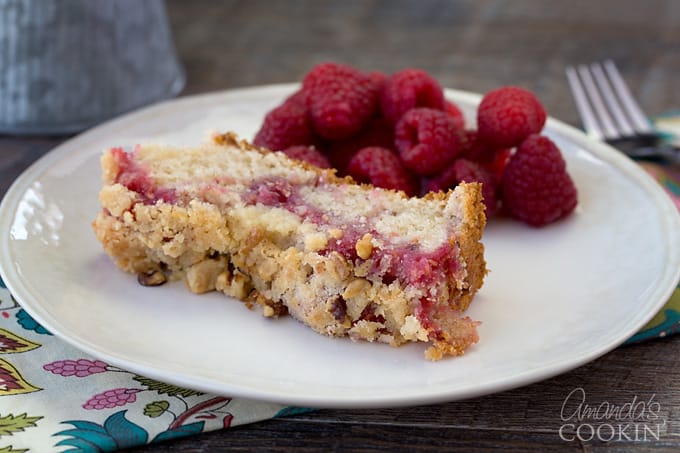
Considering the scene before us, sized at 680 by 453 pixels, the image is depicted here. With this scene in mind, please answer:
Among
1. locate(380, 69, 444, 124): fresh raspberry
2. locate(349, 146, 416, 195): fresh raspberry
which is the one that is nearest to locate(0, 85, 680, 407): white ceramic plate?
locate(349, 146, 416, 195): fresh raspberry

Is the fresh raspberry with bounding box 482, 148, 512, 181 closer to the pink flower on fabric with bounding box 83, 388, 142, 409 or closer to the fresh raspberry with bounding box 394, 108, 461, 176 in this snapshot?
the fresh raspberry with bounding box 394, 108, 461, 176

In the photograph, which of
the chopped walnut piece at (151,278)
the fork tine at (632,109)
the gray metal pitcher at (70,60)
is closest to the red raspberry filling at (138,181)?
the chopped walnut piece at (151,278)

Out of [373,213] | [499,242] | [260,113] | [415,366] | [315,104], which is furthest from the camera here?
[260,113]

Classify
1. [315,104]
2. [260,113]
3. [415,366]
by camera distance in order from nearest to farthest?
[415,366], [315,104], [260,113]

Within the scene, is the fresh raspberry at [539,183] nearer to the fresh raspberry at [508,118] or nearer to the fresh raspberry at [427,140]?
the fresh raspberry at [508,118]

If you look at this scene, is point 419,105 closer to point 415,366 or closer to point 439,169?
point 439,169

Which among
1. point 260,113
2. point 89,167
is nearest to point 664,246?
point 260,113
